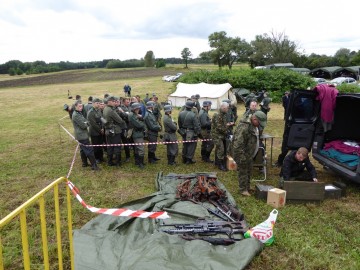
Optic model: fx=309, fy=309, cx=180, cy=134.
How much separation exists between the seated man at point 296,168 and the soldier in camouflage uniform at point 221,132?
A: 2178mm

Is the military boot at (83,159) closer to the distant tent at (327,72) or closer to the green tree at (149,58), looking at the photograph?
the distant tent at (327,72)

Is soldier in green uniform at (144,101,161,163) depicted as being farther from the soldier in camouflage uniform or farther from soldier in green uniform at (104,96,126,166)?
the soldier in camouflage uniform

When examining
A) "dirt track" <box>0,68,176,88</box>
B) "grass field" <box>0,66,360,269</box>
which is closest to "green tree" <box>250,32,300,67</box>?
"dirt track" <box>0,68,176,88</box>

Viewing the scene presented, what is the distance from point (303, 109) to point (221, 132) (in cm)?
221

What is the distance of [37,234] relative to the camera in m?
5.36

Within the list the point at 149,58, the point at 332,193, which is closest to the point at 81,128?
the point at 332,193

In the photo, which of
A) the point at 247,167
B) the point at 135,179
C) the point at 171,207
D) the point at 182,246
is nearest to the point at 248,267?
the point at 182,246

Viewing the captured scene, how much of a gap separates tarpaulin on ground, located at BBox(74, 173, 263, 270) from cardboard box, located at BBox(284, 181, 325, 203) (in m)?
1.88

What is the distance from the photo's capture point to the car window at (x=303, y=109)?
7.67m

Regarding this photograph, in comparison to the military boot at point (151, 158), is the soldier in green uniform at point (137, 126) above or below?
above

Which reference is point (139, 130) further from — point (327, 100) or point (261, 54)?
point (261, 54)

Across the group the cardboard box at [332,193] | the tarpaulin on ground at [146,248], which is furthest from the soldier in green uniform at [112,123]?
the cardboard box at [332,193]

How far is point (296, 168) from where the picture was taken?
6.95m

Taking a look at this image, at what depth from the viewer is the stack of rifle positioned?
4.97 m
